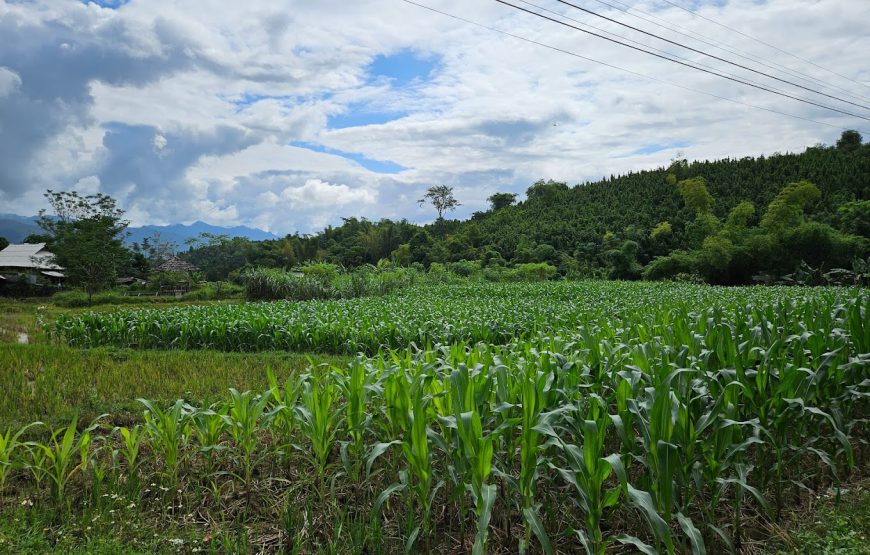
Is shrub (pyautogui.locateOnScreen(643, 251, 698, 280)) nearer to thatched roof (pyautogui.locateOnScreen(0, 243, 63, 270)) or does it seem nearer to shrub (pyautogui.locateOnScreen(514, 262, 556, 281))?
shrub (pyautogui.locateOnScreen(514, 262, 556, 281))

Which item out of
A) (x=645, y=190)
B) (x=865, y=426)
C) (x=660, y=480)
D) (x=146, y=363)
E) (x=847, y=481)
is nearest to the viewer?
(x=660, y=480)

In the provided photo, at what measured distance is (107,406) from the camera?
5.39m

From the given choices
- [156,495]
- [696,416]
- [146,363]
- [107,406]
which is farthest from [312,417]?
[146,363]

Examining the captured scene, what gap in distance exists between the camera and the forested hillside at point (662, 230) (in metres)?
28.2

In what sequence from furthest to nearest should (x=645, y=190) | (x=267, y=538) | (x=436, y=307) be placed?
(x=645, y=190), (x=436, y=307), (x=267, y=538)

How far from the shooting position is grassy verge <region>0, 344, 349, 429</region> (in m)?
5.38

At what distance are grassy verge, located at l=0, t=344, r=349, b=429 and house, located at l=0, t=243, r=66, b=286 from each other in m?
27.1

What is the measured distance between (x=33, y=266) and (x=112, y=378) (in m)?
32.2

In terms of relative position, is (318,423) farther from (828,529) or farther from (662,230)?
(662,230)

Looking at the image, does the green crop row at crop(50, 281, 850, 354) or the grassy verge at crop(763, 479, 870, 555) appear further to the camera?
the green crop row at crop(50, 281, 850, 354)

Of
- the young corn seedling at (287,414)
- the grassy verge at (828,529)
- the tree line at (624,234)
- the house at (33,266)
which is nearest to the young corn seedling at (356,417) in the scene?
the young corn seedling at (287,414)

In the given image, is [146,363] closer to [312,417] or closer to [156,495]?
[156,495]

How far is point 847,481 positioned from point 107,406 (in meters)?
6.63

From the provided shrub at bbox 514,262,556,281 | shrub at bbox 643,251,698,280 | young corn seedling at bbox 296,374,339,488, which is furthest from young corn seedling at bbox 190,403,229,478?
shrub at bbox 643,251,698,280
